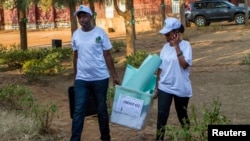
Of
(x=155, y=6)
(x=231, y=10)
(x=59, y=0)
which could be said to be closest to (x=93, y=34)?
(x=59, y=0)

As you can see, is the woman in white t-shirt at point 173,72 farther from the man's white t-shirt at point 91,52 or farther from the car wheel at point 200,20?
the car wheel at point 200,20

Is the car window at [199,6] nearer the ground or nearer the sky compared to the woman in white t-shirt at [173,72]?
nearer the sky

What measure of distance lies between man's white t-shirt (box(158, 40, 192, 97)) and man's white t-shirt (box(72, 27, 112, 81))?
68cm

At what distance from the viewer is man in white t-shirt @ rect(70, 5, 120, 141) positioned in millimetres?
5496

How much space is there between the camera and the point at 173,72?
17.2 feet

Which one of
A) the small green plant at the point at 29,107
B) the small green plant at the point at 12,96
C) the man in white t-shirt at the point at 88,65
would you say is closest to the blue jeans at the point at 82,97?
the man in white t-shirt at the point at 88,65

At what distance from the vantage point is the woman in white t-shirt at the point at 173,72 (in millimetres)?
5184

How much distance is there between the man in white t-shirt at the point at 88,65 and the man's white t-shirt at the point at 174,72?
2.17 feet

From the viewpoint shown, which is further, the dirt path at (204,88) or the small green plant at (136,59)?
the small green plant at (136,59)

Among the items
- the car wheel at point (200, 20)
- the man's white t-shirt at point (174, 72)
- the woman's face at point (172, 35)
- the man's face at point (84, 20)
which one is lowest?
the man's white t-shirt at point (174, 72)

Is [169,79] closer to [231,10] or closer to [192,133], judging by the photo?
[192,133]

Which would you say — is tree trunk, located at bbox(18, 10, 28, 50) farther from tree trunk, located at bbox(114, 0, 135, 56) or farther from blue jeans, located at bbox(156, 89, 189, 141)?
blue jeans, located at bbox(156, 89, 189, 141)

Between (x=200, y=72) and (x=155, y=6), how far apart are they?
2119cm

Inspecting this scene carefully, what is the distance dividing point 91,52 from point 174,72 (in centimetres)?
93
